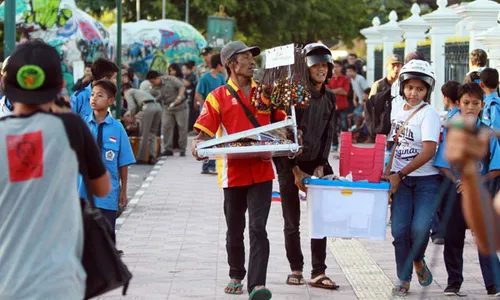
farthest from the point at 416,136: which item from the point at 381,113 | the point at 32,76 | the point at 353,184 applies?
the point at 32,76

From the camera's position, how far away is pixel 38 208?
4367mm

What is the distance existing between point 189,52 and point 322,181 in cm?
2909

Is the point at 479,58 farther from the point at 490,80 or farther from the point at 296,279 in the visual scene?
the point at 296,279

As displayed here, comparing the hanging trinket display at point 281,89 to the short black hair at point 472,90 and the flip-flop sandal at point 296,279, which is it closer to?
the short black hair at point 472,90

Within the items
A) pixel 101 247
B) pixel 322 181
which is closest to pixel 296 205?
pixel 322 181

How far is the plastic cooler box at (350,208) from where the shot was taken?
7766 millimetres

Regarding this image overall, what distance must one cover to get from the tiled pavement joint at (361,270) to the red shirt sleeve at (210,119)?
168 cm

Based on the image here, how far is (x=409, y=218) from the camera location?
8.00 meters

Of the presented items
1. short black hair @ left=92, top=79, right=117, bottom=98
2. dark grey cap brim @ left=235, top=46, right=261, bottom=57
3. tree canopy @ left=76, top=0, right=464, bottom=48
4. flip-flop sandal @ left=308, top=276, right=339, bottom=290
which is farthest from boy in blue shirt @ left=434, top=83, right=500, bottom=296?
tree canopy @ left=76, top=0, right=464, bottom=48

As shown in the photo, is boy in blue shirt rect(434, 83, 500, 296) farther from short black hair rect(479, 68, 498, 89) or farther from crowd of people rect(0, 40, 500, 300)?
short black hair rect(479, 68, 498, 89)

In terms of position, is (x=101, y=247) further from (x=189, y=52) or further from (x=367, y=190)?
(x=189, y=52)

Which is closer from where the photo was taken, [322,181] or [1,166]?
[1,166]

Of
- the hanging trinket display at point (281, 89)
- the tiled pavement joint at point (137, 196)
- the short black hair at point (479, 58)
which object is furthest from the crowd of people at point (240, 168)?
the tiled pavement joint at point (137, 196)

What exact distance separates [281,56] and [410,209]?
149cm
